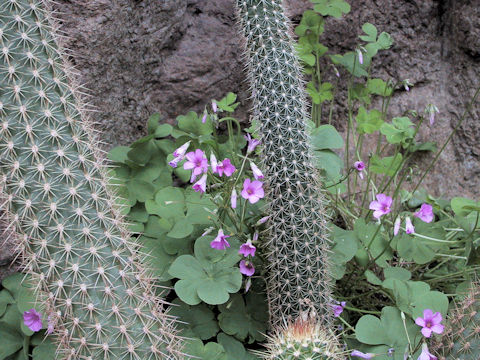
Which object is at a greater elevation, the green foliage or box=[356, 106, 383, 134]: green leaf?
box=[356, 106, 383, 134]: green leaf

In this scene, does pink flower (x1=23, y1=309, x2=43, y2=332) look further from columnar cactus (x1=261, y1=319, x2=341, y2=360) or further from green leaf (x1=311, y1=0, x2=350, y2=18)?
green leaf (x1=311, y1=0, x2=350, y2=18)

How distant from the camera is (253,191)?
2.08 m

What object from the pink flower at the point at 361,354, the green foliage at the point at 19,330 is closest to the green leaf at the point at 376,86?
the pink flower at the point at 361,354

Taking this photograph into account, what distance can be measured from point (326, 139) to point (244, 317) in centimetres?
85

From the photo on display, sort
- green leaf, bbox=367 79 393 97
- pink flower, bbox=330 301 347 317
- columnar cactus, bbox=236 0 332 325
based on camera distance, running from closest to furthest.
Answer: columnar cactus, bbox=236 0 332 325
pink flower, bbox=330 301 347 317
green leaf, bbox=367 79 393 97

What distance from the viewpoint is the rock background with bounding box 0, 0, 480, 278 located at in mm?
2572

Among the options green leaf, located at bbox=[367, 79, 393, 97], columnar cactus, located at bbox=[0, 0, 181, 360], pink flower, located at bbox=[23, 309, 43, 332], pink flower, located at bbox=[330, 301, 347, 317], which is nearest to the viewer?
columnar cactus, located at bbox=[0, 0, 181, 360]

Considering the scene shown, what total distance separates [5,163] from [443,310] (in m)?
1.65

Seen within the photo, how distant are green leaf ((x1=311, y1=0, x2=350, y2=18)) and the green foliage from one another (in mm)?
1900

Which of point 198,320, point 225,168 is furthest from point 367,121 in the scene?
point 198,320

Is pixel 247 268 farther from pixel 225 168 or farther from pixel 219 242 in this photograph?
pixel 225 168

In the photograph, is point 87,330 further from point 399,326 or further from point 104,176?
point 399,326

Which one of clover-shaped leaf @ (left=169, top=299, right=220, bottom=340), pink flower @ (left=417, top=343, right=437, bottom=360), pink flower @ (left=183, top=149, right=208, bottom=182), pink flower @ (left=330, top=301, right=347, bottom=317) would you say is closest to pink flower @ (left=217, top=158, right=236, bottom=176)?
pink flower @ (left=183, top=149, right=208, bottom=182)

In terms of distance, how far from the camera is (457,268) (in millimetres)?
2619
